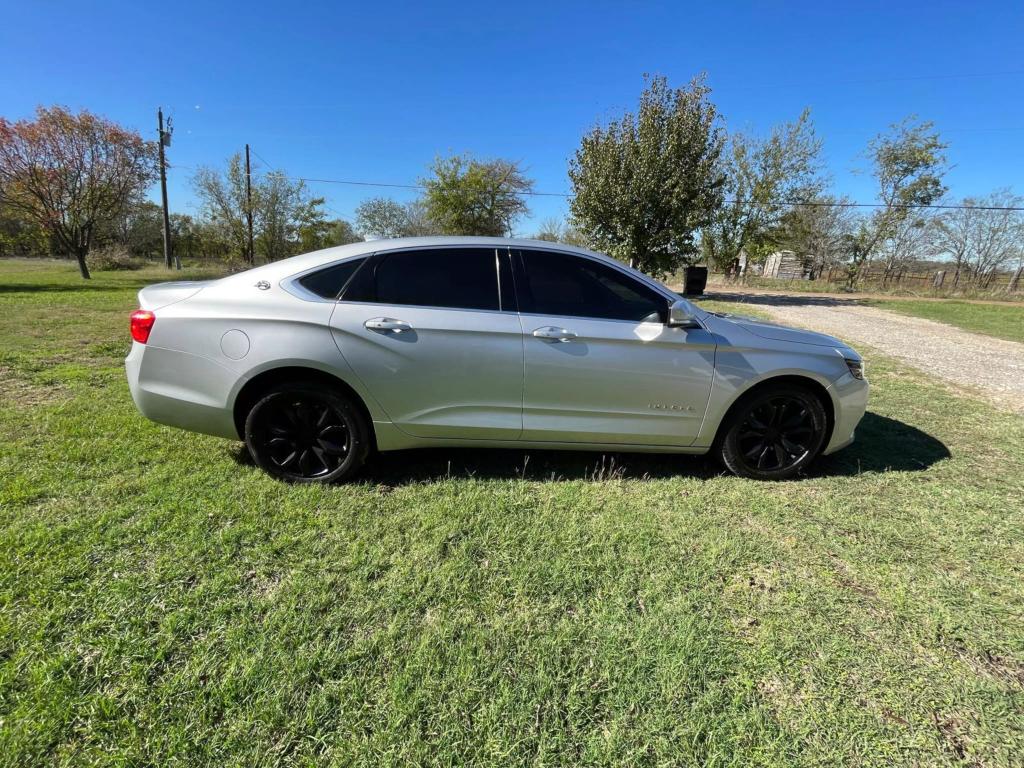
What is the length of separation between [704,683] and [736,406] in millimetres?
1966

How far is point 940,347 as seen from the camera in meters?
9.28

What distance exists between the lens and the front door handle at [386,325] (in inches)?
112

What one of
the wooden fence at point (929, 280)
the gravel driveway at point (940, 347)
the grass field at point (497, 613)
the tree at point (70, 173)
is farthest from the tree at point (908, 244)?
the tree at point (70, 173)

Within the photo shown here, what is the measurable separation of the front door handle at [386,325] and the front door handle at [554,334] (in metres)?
0.80

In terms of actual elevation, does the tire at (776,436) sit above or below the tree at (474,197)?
below

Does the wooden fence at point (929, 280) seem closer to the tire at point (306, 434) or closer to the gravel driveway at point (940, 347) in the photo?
the gravel driveway at point (940, 347)

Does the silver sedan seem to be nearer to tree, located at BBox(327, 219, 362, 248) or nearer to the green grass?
the green grass

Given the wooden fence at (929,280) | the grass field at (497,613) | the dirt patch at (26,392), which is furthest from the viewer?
the wooden fence at (929,280)

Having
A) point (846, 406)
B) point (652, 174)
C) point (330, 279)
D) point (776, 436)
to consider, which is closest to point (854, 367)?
point (846, 406)

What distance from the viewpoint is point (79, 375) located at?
197 inches

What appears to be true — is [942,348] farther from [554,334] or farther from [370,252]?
[370,252]

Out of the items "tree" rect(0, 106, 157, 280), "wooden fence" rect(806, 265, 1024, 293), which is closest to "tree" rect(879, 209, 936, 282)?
"wooden fence" rect(806, 265, 1024, 293)

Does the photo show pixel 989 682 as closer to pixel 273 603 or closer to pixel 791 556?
pixel 791 556

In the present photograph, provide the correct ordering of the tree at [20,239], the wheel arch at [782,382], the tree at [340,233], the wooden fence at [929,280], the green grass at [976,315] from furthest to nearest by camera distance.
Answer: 1. the tree at [340,233]
2. the wooden fence at [929,280]
3. the tree at [20,239]
4. the green grass at [976,315]
5. the wheel arch at [782,382]
